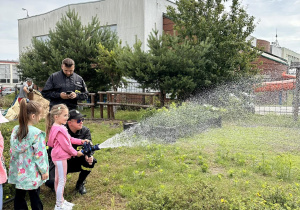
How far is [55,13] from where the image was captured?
22031mm

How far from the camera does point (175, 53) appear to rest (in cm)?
A: 945

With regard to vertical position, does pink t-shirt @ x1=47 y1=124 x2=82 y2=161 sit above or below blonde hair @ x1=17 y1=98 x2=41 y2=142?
below

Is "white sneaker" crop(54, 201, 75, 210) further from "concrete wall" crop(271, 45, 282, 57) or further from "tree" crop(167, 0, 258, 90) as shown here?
"concrete wall" crop(271, 45, 282, 57)

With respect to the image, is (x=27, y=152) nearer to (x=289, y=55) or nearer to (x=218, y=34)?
(x=218, y=34)

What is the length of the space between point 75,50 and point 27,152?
11.0 meters

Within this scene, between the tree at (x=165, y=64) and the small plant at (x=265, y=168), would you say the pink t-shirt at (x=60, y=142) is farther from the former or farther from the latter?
the tree at (x=165, y=64)

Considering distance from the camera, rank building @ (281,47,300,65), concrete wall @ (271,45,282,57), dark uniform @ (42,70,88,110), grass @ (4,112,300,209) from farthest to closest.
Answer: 1. building @ (281,47,300,65)
2. concrete wall @ (271,45,282,57)
3. dark uniform @ (42,70,88,110)
4. grass @ (4,112,300,209)

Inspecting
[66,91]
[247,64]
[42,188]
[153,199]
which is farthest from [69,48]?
[153,199]

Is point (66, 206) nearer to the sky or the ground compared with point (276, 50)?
nearer to the ground

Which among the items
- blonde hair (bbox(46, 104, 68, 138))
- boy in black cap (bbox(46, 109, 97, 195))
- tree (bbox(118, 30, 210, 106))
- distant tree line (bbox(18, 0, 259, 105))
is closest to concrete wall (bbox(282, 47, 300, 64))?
distant tree line (bbox(18, 0, 259, 105))

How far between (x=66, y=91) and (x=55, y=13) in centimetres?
2012

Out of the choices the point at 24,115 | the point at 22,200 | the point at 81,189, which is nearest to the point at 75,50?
the point at 81,189

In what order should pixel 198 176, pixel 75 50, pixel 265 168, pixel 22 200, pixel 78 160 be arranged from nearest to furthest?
1. pixel 22 200
2. pixel 78 160
3. pixel 198 176
4. pixel 265 168
5. pixel 75 50

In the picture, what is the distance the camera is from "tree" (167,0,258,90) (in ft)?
34.4
